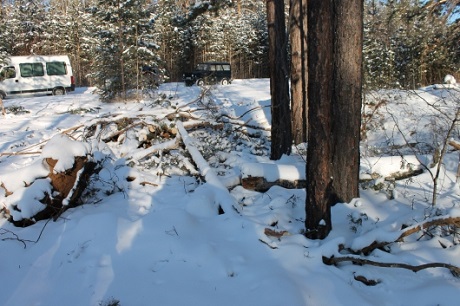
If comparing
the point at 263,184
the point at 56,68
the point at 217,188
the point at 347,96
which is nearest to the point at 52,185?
the point at 217,188

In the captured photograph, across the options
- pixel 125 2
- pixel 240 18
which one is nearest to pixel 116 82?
pixel 125 2

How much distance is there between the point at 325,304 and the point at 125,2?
16.3 meters

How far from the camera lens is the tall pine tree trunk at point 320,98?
11.2ft

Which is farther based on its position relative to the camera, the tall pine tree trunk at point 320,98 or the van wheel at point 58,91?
the van wheel at point 58,91

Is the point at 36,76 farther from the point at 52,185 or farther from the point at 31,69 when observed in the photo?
the point at 52,185

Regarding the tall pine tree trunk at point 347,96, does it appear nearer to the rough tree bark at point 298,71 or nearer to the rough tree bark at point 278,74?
the rough tree bark at point 278,74

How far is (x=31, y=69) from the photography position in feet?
68.7

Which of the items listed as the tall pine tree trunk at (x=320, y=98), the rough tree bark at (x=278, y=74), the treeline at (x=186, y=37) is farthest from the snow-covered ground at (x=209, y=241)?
the treeline at (x=186, y=37)

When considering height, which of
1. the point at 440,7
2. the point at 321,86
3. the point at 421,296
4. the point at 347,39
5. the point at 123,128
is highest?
the point at 440,7

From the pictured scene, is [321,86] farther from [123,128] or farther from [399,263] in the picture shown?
[123,128]

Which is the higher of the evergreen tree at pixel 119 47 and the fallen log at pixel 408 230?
the evergreen tree at pixel 119 47

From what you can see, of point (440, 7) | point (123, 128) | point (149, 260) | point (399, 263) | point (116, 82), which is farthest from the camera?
point (116, 82)

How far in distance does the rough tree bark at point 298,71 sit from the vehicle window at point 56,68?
18.5m

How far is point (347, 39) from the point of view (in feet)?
14.4
